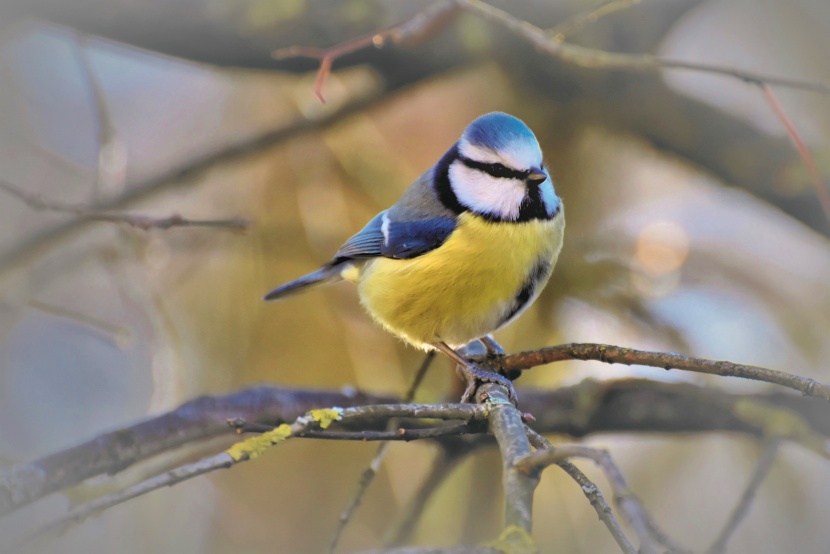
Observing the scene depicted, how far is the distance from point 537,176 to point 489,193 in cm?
13

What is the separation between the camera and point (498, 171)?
157 centimetres

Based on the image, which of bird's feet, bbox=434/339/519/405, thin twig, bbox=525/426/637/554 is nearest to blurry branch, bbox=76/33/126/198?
bird's feet, bbox=434/339/519/405

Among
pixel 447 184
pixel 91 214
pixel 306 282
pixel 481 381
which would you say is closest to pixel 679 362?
pixel 481 381

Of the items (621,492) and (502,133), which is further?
(502,133)

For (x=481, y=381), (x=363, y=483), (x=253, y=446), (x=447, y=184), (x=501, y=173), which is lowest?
(x=253, y=446)

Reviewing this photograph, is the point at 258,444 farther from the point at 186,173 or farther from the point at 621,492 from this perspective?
the point at 186,173

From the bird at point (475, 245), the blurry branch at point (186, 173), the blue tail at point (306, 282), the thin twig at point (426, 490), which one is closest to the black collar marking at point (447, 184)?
the bird at point (475, 245)

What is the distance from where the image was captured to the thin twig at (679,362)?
83 centimetres

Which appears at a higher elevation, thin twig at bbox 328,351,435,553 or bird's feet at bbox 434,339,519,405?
bird's feet at bbox 434,339,519,405

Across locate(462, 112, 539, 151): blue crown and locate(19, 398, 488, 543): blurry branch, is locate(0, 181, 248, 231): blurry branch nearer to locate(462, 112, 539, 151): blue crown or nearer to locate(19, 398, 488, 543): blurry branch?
locate(462, 112, 539, 151): blue crown

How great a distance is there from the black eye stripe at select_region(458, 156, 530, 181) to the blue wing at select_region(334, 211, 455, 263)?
0.13 meters

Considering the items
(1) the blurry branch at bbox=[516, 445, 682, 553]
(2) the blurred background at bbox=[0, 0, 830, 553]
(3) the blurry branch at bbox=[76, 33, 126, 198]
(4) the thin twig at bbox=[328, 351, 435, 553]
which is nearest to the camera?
(1) the blurry branch at bbox=[516, 445, 682, 553]

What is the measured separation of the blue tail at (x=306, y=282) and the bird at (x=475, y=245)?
1.05 feet

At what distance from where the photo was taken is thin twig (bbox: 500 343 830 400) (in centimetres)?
83
